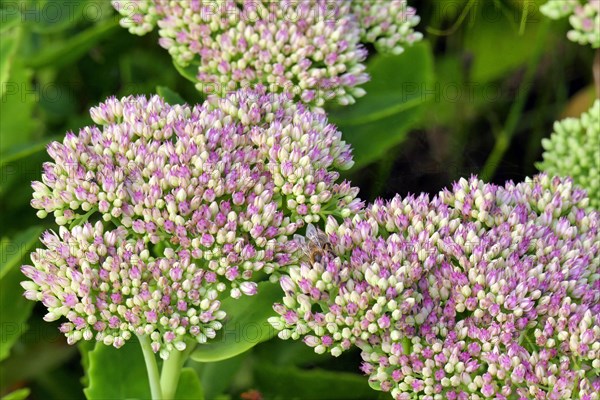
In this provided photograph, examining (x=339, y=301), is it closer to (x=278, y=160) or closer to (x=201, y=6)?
(x=278, y=160)

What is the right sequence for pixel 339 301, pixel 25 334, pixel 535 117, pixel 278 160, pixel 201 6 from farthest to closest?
pixel 535 117 < pixel 25 334 < pixel 201 6 < pixel 278 160 < pixel 339 301

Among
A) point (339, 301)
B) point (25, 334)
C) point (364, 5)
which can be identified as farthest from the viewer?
point (25, 334)

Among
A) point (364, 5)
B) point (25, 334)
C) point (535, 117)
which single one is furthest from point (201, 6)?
point (535, 117)

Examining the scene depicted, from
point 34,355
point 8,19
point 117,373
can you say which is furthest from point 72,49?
point 117,373

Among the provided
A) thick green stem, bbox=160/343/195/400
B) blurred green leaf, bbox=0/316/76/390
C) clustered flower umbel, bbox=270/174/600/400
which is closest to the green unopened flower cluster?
clustered flower umbel, bbox=270/174/600/400

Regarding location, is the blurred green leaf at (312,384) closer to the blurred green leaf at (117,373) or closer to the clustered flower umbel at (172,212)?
the blurred green leaf at (117,373)

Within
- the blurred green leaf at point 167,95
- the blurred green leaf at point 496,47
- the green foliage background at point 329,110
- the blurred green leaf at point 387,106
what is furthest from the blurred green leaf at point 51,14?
the blurred green leaf at point 496,47
